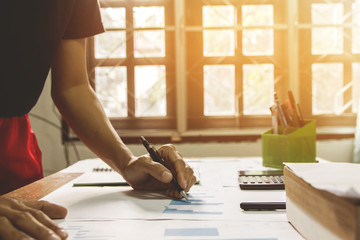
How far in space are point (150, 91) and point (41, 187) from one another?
3.79ft

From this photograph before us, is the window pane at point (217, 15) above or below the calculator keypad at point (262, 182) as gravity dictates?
above

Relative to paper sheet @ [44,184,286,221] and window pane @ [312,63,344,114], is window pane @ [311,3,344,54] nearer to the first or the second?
window pane @ [312,63,344,114]

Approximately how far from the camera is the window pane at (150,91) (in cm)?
190

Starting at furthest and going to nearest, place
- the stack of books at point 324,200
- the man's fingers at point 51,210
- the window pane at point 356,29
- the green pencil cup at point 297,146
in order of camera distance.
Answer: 1. the window pane at point 356,29
2. the green pencil cup at point 297,146
3. the man's fingers at point 51,210
4. the stack of books at point 324,200

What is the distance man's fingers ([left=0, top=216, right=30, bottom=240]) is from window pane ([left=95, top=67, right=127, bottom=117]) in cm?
A: 150

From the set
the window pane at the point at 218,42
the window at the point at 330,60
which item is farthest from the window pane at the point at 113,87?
the window at the point at 330,60

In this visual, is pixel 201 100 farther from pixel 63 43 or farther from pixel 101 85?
pixel 63 43

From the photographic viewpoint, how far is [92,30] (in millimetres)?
1050

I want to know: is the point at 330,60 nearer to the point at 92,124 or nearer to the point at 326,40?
the point at 326,40

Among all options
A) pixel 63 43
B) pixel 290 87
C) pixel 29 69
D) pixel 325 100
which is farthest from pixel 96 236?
pixel 325 100

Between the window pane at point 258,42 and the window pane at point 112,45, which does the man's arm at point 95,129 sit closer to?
the window pane at point 112,45

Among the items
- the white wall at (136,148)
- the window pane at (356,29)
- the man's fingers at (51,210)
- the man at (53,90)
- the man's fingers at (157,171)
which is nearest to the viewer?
the man's fingers at (51,210)

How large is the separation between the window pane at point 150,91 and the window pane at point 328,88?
2.94 ft

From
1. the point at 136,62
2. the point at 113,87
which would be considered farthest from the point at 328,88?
the point at 113,87
